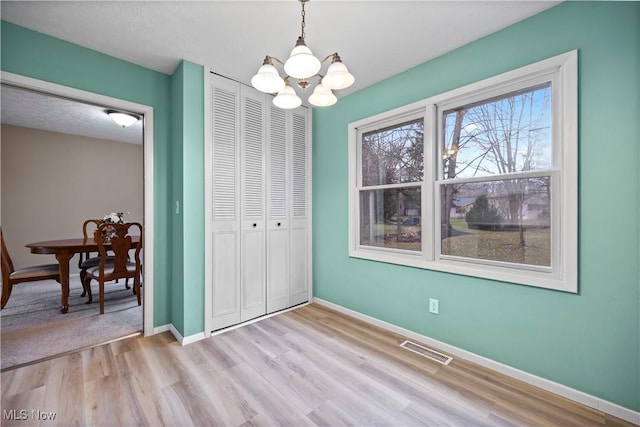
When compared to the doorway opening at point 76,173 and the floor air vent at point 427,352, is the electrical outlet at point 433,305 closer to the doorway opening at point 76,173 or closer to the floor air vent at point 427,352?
the floor air vent at point 427,352

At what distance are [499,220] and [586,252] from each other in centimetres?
52

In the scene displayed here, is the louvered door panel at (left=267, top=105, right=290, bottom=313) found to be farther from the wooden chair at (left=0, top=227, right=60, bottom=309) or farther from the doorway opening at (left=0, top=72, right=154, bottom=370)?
the wooden chair at (left=0, top=227, right=60, bottom=309)

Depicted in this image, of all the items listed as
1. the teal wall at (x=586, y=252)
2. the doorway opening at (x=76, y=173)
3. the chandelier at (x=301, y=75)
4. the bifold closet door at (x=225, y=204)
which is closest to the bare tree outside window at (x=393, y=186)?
the teal wall at (x=586, y=252)

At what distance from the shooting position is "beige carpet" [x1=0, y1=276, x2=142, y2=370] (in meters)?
2.27

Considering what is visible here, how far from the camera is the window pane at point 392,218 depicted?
8.50ft

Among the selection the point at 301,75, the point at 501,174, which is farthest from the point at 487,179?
the point at 301,75

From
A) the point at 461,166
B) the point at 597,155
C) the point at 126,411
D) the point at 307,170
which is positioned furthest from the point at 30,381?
the point at 597,155

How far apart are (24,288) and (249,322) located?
153 inches

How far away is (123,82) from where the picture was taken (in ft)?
7.91

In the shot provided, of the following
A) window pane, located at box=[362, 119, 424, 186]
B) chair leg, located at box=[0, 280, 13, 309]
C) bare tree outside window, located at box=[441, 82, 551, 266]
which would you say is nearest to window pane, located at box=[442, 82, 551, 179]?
bare tree outside window, located at box=[441, 82, 551, 266]

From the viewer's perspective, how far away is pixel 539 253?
188 cm

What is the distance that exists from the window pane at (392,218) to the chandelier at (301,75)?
1.31 m

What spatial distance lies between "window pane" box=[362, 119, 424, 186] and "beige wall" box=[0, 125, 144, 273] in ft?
16.7

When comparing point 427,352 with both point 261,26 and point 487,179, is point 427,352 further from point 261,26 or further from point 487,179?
point 261,26
